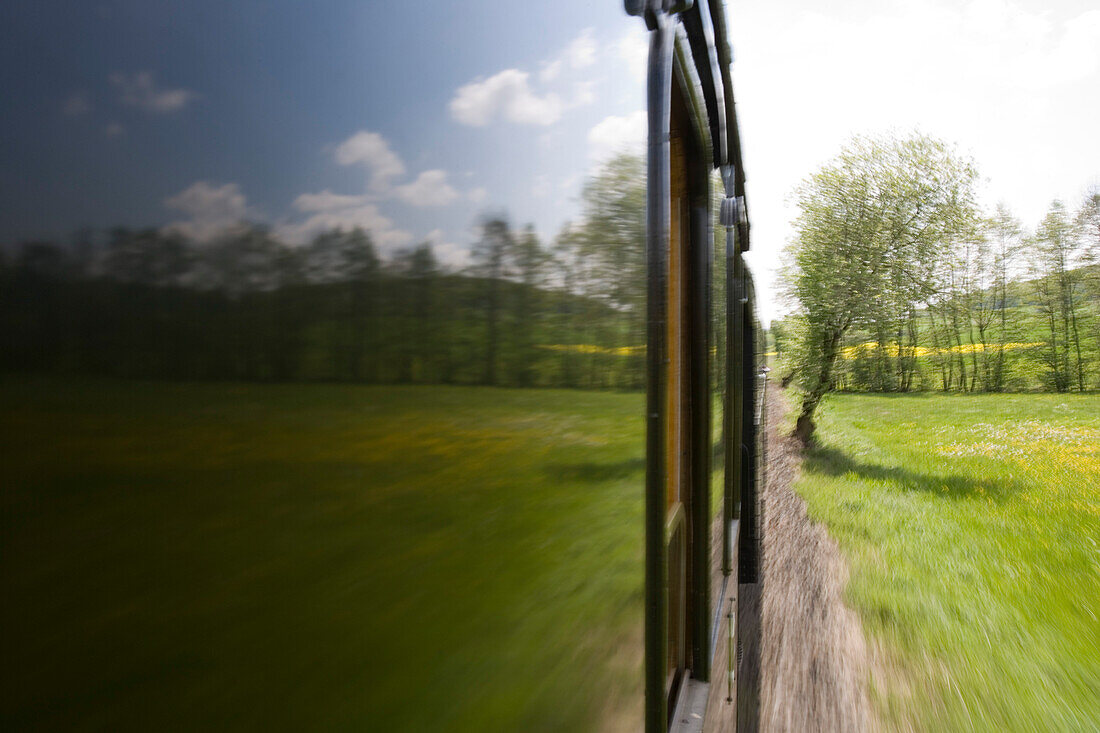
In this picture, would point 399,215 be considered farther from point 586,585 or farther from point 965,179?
point 965,179

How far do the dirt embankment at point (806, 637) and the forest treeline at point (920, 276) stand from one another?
781cm

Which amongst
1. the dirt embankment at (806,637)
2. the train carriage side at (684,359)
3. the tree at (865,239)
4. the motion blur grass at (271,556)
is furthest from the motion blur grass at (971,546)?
the motion blur grass at (271,556)

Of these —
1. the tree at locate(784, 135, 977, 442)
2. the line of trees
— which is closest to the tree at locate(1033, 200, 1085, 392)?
the line of trees

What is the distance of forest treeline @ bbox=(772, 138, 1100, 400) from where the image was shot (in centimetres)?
1855

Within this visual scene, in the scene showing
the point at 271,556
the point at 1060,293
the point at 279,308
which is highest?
the point at 1060,293

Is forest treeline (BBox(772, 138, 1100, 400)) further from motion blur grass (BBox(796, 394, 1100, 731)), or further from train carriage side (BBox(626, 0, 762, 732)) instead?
train carriage side (BBox(626, 0, 762, 732))

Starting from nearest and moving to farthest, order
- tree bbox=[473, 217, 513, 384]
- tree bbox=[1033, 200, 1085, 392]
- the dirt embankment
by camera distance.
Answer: tree bbox=[473, 217, 513, 384] → the dirt embankment → tree bbox=[1033, 200, 1085, 392]

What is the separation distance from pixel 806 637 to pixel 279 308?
8.42 meters

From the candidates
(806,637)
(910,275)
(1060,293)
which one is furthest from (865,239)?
(806,637)

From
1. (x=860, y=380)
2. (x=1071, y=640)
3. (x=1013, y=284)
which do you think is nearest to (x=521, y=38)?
(x=1071, y=640)

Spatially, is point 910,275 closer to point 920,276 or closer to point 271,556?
point 920,276

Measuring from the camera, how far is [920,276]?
18.9m

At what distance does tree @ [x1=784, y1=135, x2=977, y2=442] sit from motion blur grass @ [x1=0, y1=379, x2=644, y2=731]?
19.3 metres

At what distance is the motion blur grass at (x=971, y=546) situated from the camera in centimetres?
750
